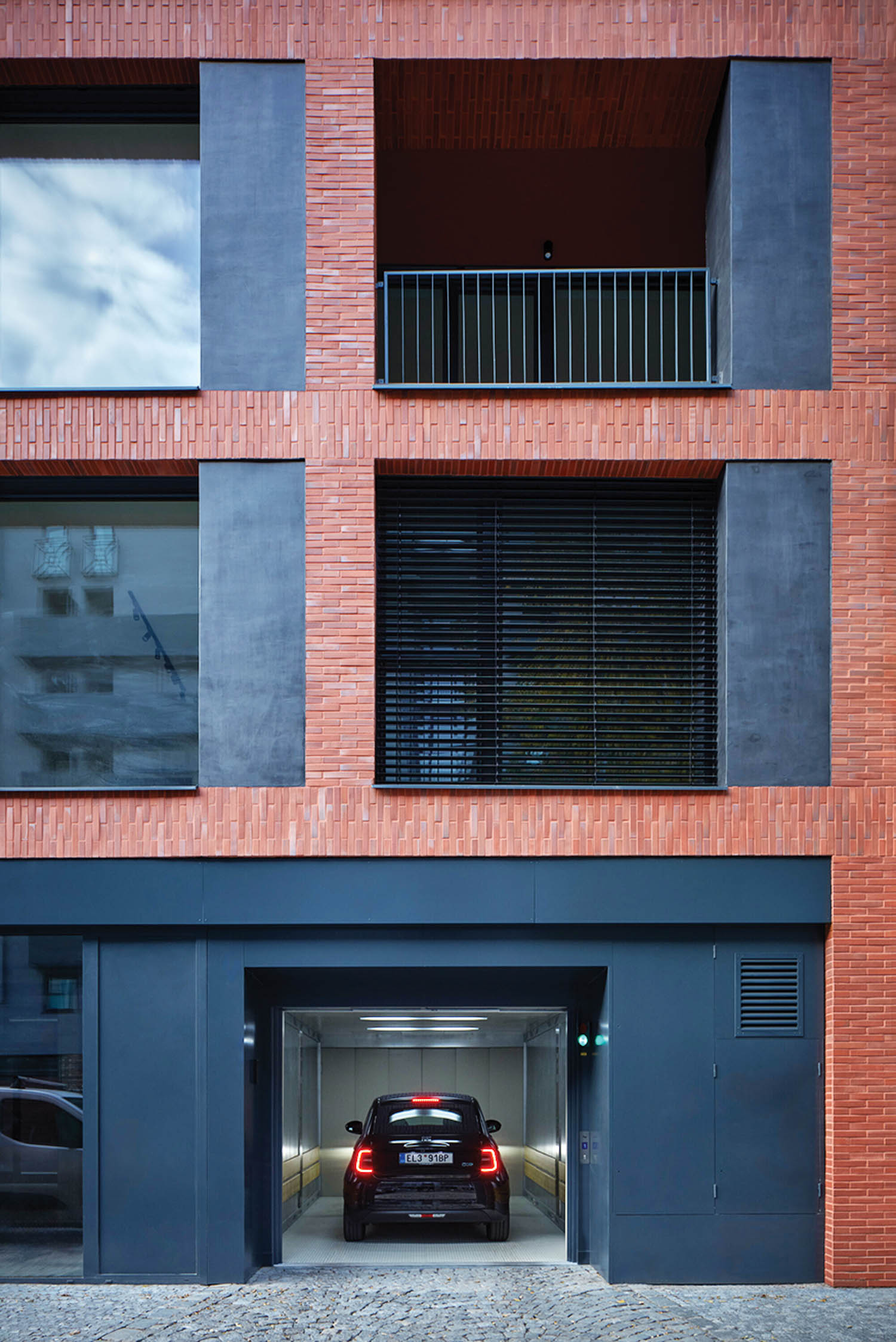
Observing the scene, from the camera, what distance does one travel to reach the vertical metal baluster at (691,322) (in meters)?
10.8

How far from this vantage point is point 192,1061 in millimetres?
9656

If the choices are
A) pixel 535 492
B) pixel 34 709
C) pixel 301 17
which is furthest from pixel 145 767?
pixel 301 17

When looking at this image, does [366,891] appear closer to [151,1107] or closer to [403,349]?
[151,1107]

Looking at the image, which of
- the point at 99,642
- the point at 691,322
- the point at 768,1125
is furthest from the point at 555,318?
the point at 768,1125

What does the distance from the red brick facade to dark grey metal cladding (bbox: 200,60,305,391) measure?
16cm

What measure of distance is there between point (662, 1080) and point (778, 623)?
397cm

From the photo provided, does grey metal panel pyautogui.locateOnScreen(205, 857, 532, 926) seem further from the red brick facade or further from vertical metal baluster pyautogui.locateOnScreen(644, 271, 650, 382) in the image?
vertical metal baluster pyautogui.locateOnScreen(644, 271, 650, 382)

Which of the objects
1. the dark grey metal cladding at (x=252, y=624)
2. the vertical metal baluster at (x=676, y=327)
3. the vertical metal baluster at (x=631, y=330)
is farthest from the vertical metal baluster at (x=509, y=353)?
the dark grey metal cladding at (x=252, y=624)

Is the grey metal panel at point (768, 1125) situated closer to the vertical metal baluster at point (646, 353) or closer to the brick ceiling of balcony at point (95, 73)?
the vertical metal baluster at point (646, 353)

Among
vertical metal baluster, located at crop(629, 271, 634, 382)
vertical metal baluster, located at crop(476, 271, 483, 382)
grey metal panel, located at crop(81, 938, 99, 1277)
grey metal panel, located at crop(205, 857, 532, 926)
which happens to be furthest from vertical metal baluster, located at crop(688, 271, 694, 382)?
grey metal panel, located at crop(81, 938, 99, 1277)

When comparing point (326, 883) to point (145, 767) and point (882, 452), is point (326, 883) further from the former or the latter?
point (882, 452)

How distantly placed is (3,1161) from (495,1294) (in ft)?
14.0

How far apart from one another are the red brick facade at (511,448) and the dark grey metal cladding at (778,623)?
0.14 m

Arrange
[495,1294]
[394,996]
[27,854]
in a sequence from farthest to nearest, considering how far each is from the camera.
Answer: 1. [394,996]
2. [27,854]
3. [495,1294]
